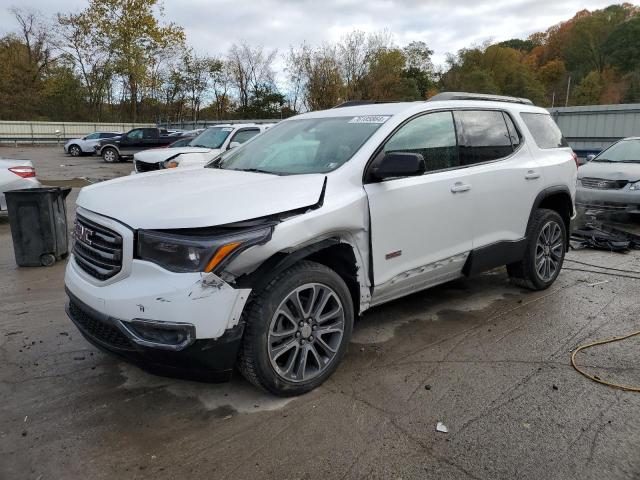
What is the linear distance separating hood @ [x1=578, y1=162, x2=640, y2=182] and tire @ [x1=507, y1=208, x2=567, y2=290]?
4.35 metres

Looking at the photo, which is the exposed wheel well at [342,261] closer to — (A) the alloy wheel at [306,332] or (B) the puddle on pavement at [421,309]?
(A) the alloy wheel at [306,332]

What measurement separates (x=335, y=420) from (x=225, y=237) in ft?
4.11

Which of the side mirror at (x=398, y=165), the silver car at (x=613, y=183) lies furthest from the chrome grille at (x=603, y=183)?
the side mirror at (x=398, y=165)

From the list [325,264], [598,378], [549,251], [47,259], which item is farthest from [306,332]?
[47,259]

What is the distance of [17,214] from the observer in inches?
246

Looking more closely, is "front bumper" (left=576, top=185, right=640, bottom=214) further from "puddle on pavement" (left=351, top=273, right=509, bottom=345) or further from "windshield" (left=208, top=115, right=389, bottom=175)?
"windshield" (left=208, top=115, right=389, bottom=175)

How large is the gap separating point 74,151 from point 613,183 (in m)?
29.7

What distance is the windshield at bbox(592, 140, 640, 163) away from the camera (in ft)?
31.8

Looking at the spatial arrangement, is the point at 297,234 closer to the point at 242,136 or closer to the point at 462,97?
the point at 462,97

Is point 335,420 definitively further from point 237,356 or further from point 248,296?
point 248,296

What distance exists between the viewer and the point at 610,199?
886cm

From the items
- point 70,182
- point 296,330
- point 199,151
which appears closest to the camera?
point 296,330

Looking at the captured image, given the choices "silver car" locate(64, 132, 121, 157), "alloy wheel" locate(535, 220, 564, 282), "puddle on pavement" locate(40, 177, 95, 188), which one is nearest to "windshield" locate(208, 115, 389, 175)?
"alloy wheel" locate(535, 220, 564, 282)

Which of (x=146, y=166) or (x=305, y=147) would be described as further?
(x=146, y=166)
